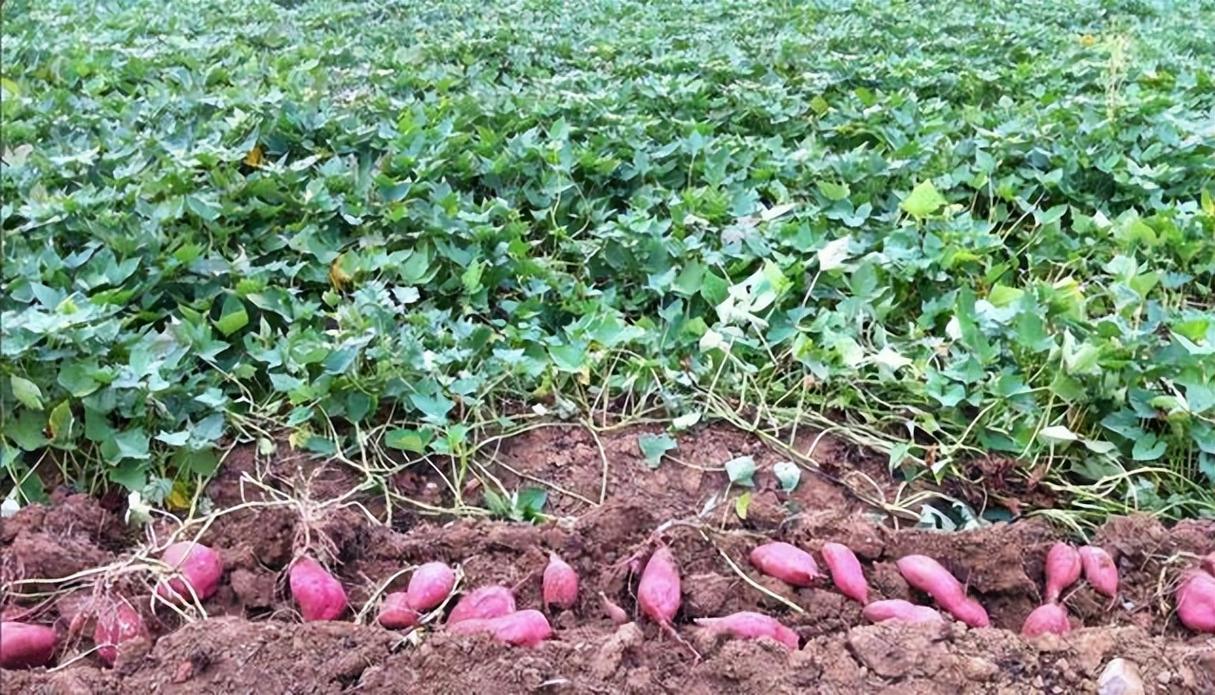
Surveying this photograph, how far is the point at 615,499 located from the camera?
144 centimetres

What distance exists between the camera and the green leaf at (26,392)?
1.40 m

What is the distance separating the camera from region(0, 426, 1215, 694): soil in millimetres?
1115

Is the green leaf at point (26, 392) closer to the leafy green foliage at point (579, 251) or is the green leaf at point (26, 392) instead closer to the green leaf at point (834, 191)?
the leafy green foliage at point (579, 251)

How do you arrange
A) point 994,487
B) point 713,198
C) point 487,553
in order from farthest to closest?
1. point 713,198
2. point 994,487
3. point 487,553

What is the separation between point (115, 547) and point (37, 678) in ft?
1.07

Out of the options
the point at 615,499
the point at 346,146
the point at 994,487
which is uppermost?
the point at 346,146

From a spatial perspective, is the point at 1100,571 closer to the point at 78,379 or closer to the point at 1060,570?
the point at 1060,570


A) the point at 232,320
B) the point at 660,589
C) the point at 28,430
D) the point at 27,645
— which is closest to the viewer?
the point at 27,645

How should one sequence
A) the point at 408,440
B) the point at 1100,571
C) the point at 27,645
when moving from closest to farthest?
1. the point at 27,645
2. the point at 1100,571
3. the point at 408,440

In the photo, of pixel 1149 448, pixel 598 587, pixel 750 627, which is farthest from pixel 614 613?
pixel 1149 448

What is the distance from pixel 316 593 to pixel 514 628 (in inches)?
9.6

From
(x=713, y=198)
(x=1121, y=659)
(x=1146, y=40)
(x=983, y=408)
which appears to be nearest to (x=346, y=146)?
(x=713, y=198)

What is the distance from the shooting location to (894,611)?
1256mm

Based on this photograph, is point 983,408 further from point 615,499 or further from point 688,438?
point 615,499
